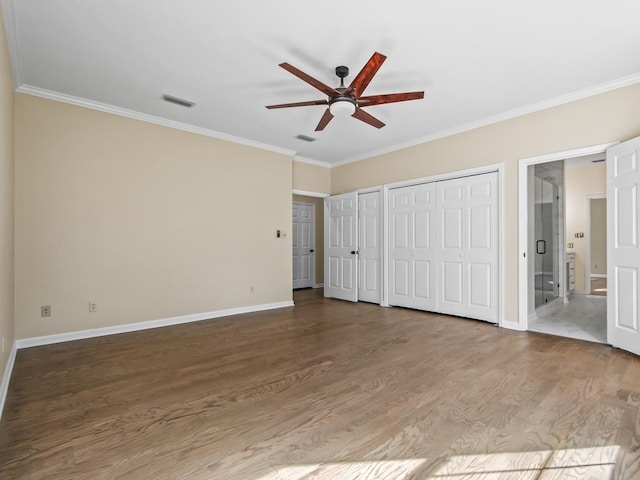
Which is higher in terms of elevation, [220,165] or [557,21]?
[557,21]

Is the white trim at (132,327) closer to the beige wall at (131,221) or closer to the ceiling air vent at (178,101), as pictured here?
the beige wall at (131,221)

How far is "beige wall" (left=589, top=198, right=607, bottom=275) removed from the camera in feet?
30.5

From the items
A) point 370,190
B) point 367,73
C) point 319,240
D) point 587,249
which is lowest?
point 587,249

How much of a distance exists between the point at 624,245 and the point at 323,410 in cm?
350

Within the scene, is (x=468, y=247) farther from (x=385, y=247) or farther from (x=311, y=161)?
(x=311, y=161)

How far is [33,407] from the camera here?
2.35 m

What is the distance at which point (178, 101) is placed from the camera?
4148 millimetres

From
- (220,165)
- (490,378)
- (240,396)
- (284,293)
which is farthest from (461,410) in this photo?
(220,165)

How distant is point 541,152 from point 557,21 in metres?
1.90

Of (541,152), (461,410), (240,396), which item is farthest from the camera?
(541,152)

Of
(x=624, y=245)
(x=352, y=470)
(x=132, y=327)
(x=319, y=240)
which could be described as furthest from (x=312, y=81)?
(x=319, y=240)

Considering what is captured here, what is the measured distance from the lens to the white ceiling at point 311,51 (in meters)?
2.55

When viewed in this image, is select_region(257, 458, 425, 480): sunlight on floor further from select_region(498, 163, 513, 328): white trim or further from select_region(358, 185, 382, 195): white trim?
select_region(358, 185, 382, 195): white trim

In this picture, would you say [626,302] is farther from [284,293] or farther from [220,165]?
[220,165]
